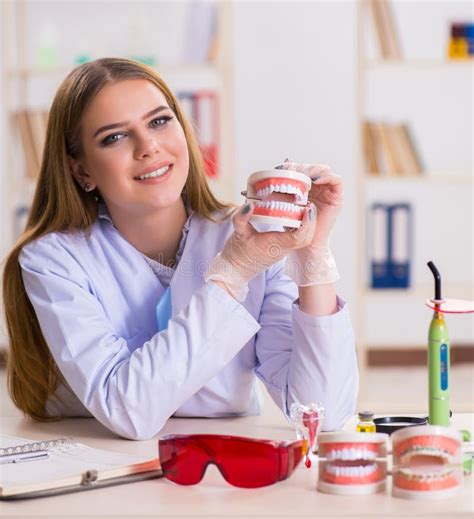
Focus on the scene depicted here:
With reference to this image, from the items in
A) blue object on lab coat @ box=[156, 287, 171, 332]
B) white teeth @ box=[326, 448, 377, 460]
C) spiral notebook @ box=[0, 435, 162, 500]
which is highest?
blue object on lab coat @ box=[156, 287, 171, 332]

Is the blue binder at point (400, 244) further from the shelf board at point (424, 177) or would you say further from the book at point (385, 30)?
the book at point (385, 30)

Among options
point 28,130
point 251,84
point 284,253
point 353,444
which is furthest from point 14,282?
point 251,84

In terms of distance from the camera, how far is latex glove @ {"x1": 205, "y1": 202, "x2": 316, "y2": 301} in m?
1.52

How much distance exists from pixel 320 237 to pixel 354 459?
0.54 meters

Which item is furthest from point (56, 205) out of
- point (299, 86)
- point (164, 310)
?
point (299, 86)

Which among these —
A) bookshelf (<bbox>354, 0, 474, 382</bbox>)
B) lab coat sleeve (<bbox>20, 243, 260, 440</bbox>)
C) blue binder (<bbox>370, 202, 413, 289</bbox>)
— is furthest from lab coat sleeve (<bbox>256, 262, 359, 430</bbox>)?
bookshelf (<bbox>354, 0, 474, 382</bbox>)

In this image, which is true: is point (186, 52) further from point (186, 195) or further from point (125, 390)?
point (125, 390)

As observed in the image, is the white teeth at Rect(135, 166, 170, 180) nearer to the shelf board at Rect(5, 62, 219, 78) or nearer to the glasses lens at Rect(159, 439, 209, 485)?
the glasses lens at Rect(159, 439, 209, 485)

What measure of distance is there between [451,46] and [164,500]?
142 inches

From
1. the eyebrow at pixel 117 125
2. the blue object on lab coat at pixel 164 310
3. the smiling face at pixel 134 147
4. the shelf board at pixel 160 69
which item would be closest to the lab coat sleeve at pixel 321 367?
the blue object on lab coat at pixel 164 310

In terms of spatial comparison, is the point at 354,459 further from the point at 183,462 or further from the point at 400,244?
Answer: the point at 400,244

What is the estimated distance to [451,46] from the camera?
14.3 feet

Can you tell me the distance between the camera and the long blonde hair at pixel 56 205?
5.65 feet

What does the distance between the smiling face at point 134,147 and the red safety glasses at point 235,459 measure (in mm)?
637
